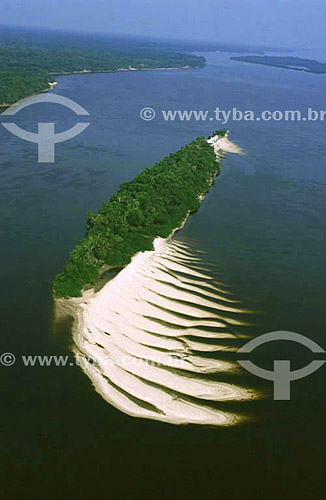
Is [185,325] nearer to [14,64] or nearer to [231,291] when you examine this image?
[231,291]

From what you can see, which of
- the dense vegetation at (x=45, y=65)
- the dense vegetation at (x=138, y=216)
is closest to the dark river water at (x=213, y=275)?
the dense vegetation at (x=138, y=216)

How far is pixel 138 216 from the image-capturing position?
119 ft

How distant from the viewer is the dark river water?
62.2ft

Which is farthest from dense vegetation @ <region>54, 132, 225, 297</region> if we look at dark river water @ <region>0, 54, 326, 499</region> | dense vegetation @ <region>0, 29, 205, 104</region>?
dense vegetation @ <region>0, 29, 205, 104</region>

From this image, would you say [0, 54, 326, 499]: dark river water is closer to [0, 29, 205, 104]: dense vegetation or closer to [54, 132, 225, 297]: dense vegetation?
[54, 132, 225, 297]: dense vegetation

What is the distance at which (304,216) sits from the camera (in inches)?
1722

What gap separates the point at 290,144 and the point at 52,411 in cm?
5925

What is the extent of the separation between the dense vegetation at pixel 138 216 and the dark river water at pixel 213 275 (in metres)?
1.90

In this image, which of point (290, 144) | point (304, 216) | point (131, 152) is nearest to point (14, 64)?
point (131, 152)

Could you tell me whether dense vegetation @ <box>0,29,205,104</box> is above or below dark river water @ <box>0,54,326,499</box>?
above

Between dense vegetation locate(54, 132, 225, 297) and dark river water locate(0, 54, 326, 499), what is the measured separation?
1900mm

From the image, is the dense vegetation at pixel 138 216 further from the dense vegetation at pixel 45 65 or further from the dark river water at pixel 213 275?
the dense vegetation at pixel 45 65

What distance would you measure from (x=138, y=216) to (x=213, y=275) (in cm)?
873

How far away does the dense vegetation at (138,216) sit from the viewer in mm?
29578
